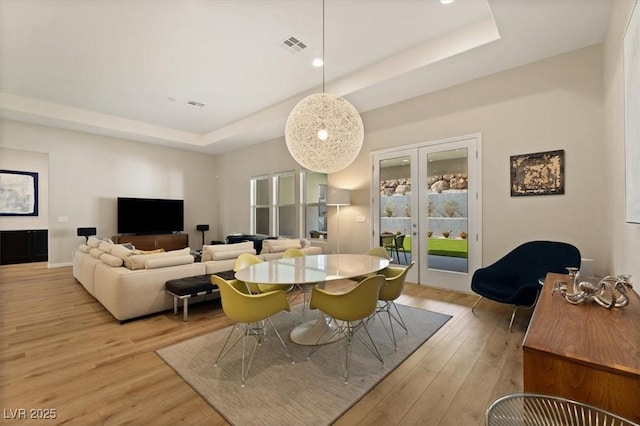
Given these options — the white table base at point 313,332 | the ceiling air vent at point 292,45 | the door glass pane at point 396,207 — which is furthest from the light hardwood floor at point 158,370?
the ceiling air vent at point 292,45

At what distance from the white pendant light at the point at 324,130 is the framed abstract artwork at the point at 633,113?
1.98 metres

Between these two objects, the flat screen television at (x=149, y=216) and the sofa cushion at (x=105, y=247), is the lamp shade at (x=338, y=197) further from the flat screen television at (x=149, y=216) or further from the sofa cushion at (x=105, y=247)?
the flat screen television at (x=149, y=216)

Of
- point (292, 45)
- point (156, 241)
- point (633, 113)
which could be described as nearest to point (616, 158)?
point (633, 113)

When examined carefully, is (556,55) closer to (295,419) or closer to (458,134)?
(458,134)

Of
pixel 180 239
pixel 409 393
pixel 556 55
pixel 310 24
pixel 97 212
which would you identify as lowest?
pixel 409 393

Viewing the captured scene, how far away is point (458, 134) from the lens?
4.40m

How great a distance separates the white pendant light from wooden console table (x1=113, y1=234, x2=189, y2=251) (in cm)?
618

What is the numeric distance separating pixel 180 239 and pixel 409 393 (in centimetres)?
755

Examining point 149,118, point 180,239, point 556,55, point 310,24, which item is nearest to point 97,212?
point 180,239

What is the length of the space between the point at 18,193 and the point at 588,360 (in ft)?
36.3

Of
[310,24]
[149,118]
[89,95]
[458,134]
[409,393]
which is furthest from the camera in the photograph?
[149,118]

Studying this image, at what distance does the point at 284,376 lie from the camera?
2182 mm

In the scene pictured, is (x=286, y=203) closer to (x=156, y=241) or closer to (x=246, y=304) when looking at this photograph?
(x=156, y=241)

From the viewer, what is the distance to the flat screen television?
7.32 metres
